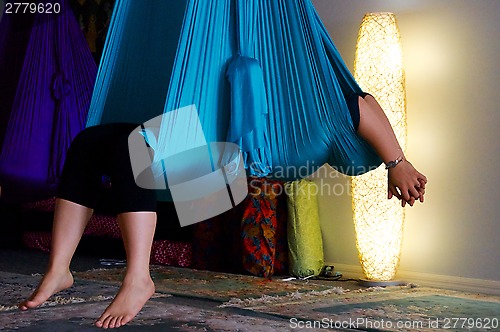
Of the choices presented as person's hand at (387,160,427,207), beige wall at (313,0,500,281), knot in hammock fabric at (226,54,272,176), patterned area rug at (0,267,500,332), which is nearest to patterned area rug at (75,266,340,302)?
patterned area rug at (0,267,500,332)

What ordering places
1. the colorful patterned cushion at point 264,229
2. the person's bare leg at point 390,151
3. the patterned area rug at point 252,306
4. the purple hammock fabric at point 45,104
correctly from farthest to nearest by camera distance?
1. the colorful patterned cushion at point 264,229
2. the purple hammock fabric at point 45,104
3. the patterned area rug at point 252,306
4. the person's bare leg at point 390,151

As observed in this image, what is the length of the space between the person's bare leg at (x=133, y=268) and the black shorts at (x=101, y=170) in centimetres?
3

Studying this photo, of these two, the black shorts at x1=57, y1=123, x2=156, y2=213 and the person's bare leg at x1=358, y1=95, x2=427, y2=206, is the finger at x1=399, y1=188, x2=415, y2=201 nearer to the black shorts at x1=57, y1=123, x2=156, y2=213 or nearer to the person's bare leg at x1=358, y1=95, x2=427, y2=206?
the person's bare leg at x1=358, y1=95, x2=427, y2=206

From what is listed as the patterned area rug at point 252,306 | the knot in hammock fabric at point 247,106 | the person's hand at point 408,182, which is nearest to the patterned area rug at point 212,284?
the patterned area rug at point 252,306

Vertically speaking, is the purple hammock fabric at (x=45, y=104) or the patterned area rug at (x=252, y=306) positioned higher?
the purple hammock fabric at (x=45, y=104)

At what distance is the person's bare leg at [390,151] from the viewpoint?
A: 188 centimetres

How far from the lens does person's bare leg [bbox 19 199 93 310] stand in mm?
1878

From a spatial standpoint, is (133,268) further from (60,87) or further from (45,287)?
(60,87)

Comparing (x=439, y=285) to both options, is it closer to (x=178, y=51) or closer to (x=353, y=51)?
(x=353, y=51)

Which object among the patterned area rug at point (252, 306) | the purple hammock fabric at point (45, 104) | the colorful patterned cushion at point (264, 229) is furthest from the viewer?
the colorful patterned cushion at point (264, 229)

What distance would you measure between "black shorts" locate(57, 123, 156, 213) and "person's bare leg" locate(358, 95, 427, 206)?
579 millimetres

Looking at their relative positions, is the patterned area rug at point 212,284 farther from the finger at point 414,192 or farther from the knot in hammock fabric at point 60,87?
the finger at point 414,192

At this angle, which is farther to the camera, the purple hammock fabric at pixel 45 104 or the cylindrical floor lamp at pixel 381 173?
the cylindrical floor lamp at pixel 381 173

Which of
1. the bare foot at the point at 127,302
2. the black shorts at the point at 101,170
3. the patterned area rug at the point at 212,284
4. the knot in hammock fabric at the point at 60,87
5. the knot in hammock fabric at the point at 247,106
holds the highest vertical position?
the knot in hammock fabric at the point at 60,87
